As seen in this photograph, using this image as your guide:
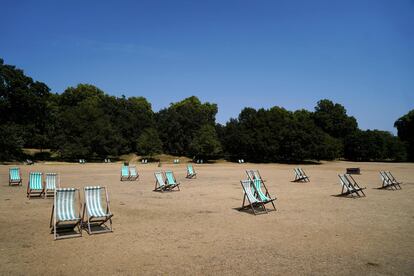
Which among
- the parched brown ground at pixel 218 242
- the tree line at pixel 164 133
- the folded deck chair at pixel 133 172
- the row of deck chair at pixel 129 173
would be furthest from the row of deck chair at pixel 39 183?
the tree line at pixel 164 133

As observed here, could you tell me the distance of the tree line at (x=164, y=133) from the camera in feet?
175

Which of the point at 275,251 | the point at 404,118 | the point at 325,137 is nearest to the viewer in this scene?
the point at 275,251

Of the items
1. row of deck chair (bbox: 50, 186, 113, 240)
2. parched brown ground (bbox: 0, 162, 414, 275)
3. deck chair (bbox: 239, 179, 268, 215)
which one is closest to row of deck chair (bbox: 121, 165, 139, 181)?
parched brown ground (bbox: 0, 162, 414, 275)

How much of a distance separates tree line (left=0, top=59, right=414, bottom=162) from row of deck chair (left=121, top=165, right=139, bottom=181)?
3001 cm

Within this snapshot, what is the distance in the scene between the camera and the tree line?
53.2 m

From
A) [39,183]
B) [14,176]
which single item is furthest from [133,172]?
[39,183]

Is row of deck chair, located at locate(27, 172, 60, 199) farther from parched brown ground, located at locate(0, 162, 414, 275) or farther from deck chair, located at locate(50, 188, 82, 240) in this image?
deck chair, located at locate(50, 188, 82, 240)

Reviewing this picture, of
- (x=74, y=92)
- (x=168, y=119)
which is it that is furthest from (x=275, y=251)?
(x=74, y=92)

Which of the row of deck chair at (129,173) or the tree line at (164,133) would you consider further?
the tree line at (164,133)

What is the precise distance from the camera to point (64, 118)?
60.3 m

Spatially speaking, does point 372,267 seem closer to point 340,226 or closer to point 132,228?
point 340,226

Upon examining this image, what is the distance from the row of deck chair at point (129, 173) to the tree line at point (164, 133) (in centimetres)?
3001

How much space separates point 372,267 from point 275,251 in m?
1.82

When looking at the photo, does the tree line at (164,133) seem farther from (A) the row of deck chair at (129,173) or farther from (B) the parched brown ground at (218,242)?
(B) the parched brown ground at (218,242)
